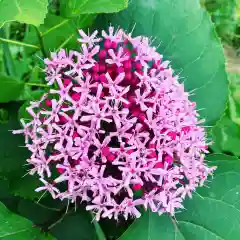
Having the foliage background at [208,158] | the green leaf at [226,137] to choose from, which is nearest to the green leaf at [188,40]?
the foliage background at [208,158]

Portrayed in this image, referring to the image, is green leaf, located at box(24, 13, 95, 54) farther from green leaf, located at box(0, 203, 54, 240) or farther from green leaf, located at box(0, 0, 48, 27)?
green leaf, located at box(0, 203, 54, 240)

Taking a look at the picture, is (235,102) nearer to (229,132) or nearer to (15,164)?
(229,132)

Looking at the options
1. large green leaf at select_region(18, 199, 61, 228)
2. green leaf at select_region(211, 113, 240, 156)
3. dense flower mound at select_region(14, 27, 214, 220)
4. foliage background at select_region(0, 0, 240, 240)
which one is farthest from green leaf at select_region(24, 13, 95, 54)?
green leaf at select_region(211, 113, 240, 156)

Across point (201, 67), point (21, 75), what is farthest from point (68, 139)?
point (21, 75)

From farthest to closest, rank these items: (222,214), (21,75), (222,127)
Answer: (21,75)
(222,127)
(222,214)

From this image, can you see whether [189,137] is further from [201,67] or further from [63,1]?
[63,1]
